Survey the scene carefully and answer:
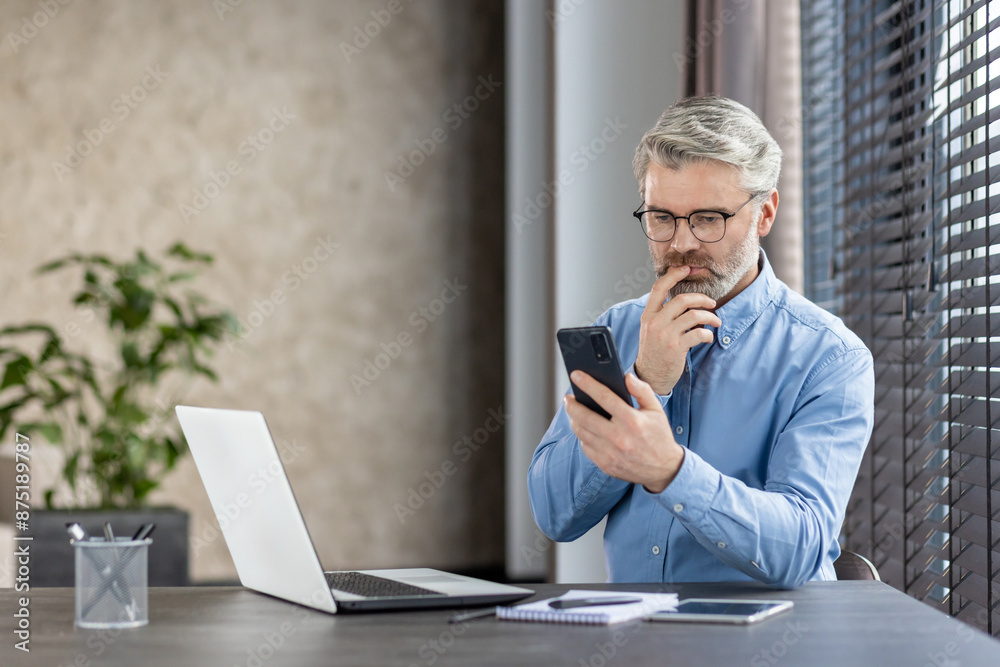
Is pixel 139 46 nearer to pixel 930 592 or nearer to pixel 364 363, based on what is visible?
pixel 364 363

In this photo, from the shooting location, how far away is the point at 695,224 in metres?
1.44

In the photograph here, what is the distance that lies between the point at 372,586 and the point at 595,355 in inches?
15.7

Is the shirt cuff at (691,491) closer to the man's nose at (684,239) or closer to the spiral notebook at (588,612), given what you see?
the spiral notebook at (588,612)

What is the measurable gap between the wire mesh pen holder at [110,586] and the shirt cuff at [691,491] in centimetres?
60
